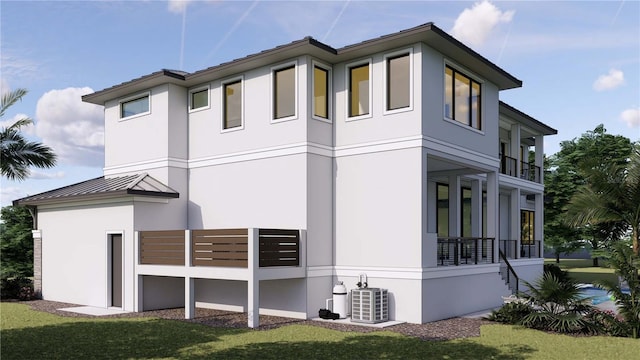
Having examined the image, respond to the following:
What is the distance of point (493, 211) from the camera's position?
61.7 feet

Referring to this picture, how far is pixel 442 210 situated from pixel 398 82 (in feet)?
25.5

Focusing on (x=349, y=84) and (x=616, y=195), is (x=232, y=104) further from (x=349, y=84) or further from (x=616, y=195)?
(x=616, y=195)

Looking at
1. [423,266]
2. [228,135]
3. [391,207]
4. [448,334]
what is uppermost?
[228,135]

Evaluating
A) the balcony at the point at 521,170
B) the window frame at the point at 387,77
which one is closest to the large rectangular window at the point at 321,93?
the window frame at the point at 387,77

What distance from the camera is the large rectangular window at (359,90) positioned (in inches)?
650

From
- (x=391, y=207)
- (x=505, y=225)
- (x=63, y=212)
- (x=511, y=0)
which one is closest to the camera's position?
(x=511, y=0)

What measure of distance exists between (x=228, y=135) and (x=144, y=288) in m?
5.47

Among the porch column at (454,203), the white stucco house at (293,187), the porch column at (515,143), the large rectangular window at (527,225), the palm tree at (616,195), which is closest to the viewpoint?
the white stucco house at (293,187)

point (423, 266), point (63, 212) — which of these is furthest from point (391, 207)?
point (63, 212)

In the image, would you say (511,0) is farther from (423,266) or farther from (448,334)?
(448,334)

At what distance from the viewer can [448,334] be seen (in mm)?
13250

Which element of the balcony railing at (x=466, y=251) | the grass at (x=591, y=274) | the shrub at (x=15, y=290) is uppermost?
the balcony railing at (x=466, y=251)

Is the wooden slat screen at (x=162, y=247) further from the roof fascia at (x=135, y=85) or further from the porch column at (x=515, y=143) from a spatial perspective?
the porch column at (x=515, y=143)

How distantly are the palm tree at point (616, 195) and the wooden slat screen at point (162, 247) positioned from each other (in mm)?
12009
